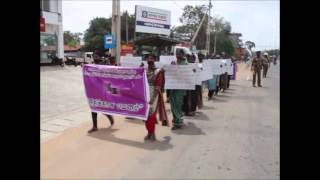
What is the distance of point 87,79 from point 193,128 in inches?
93.6

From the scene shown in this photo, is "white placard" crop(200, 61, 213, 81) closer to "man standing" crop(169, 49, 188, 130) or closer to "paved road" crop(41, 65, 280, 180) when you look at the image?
"paved road" crop(41, 65, 280, 180)

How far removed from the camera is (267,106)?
41.6ft

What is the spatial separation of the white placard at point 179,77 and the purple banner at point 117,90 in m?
1.31

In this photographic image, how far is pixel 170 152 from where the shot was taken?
6574 millimetres

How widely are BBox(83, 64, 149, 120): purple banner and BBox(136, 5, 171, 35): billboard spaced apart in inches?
925

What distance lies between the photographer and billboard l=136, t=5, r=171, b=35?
3178cm

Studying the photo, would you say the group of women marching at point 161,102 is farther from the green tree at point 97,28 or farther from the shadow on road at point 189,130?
the green tree at point 97,28

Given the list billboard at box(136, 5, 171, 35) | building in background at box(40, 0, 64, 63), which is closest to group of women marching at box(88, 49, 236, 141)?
billboard at box(136, 5, 171, 35)

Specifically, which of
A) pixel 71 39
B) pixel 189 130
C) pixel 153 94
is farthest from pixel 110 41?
pixel 71 39

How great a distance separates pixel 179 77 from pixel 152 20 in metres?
24.8

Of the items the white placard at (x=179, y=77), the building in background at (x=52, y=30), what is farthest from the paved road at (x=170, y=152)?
the building in background at (x=52, y=30)
